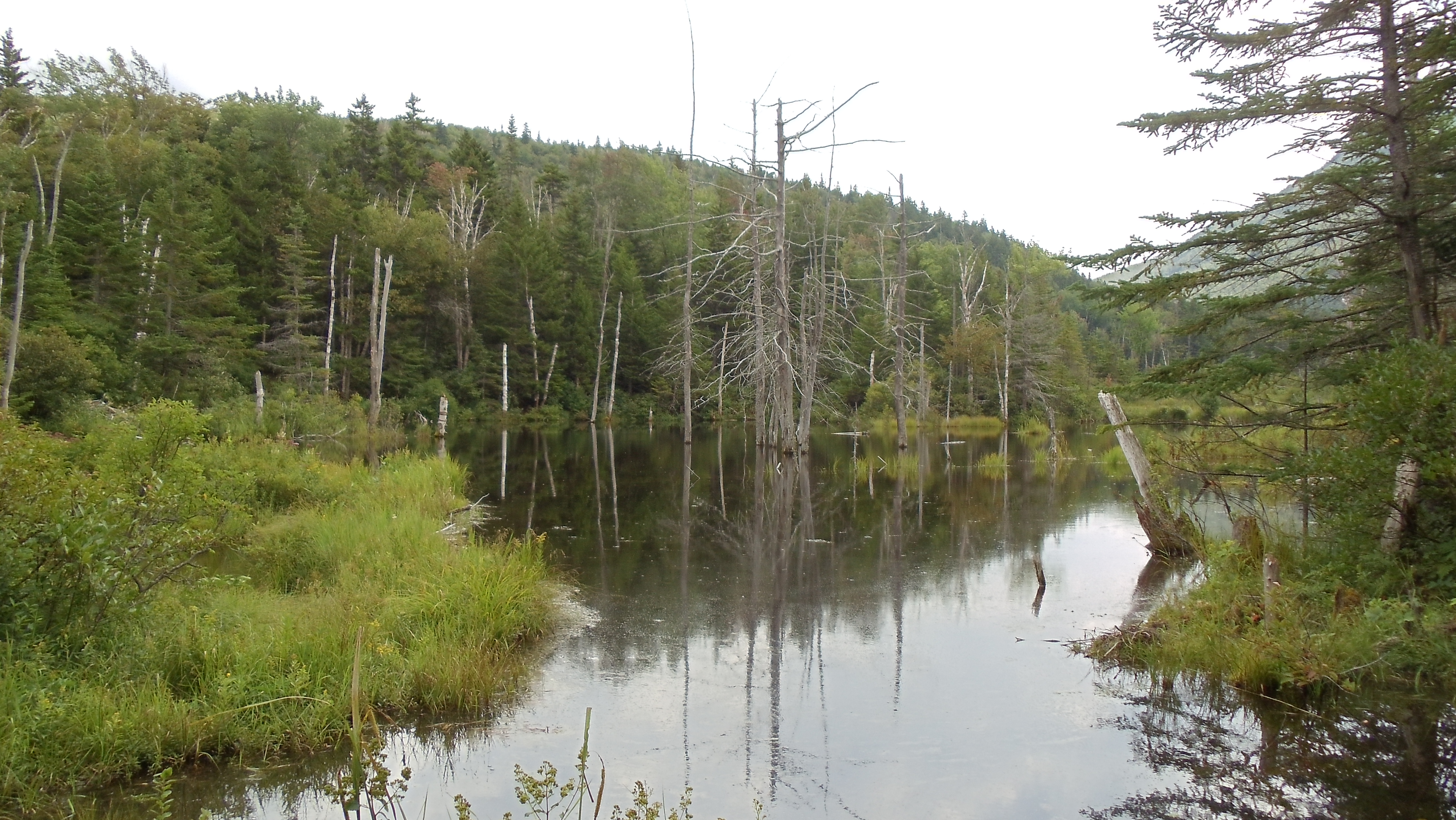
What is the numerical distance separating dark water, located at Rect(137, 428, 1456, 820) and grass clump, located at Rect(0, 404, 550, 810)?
0.36 metres

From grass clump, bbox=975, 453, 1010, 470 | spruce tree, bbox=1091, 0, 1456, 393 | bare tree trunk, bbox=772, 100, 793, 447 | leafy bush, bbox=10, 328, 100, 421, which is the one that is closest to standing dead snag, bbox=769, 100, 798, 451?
bare tree trunk, bbox=772, 100, 793, 447

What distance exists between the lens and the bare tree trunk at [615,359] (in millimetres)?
41406

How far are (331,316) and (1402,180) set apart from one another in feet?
111

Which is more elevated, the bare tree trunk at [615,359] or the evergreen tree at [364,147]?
the evergreen tree at [364,147]

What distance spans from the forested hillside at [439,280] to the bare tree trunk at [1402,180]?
13.1m

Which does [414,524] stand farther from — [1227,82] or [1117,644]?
[1227,82]

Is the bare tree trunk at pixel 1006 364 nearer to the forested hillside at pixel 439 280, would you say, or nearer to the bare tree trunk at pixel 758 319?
the forested hillside at pixel 439 280

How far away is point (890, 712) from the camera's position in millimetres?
5891

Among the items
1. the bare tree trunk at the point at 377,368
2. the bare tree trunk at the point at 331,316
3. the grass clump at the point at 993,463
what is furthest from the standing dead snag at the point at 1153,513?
the bare tree trunk at the point at 331,316

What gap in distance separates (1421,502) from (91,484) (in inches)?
358

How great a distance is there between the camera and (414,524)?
9.78 metres

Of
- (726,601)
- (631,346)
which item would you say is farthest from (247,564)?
(631,346)

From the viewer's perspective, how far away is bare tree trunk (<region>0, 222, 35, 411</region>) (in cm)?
1716

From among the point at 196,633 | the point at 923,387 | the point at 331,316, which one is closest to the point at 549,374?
the point at 331,316
